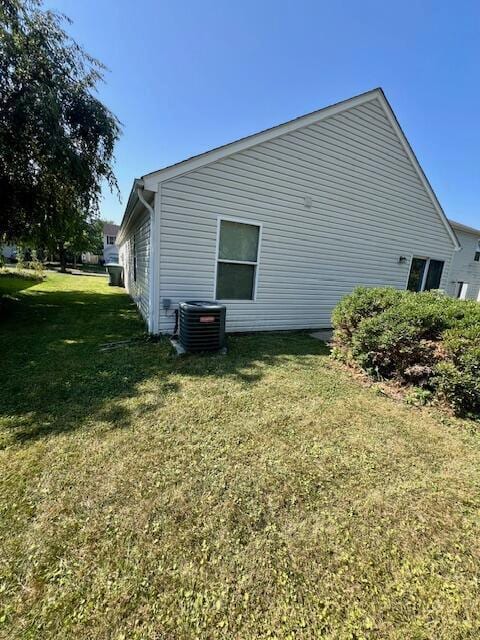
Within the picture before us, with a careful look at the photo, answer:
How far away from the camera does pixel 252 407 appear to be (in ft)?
10.4

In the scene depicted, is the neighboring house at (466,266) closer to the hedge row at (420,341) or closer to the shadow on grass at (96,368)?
the hedge row at (420,341)

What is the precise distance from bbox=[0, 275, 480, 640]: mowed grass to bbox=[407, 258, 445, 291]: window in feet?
22.0

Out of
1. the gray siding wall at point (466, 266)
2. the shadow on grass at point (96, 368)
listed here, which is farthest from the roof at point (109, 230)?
the gray siding wall at point (466, 266)

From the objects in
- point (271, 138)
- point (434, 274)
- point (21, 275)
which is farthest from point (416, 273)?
point (21, 275)

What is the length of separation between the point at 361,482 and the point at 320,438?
56cm

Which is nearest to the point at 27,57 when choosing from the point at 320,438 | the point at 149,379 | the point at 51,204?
the point at 51,204

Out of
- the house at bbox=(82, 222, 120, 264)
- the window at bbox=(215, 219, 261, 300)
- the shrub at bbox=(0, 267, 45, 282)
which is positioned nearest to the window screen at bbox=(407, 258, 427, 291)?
the window at bbox=(215, 219, 261, 300)

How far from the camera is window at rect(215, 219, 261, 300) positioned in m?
5.55

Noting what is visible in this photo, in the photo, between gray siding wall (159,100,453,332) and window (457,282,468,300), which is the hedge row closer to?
gray siding wall (159,100,453,332)

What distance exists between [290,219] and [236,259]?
5.24 feet

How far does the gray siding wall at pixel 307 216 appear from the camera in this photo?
17.0ft

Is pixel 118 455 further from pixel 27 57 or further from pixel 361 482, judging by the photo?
pixel 27 57

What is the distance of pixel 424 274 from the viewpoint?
8.89 meters

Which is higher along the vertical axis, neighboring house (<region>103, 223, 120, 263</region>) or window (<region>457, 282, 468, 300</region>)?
neighboring house (<region>103, 223, 120, 263</region>)
